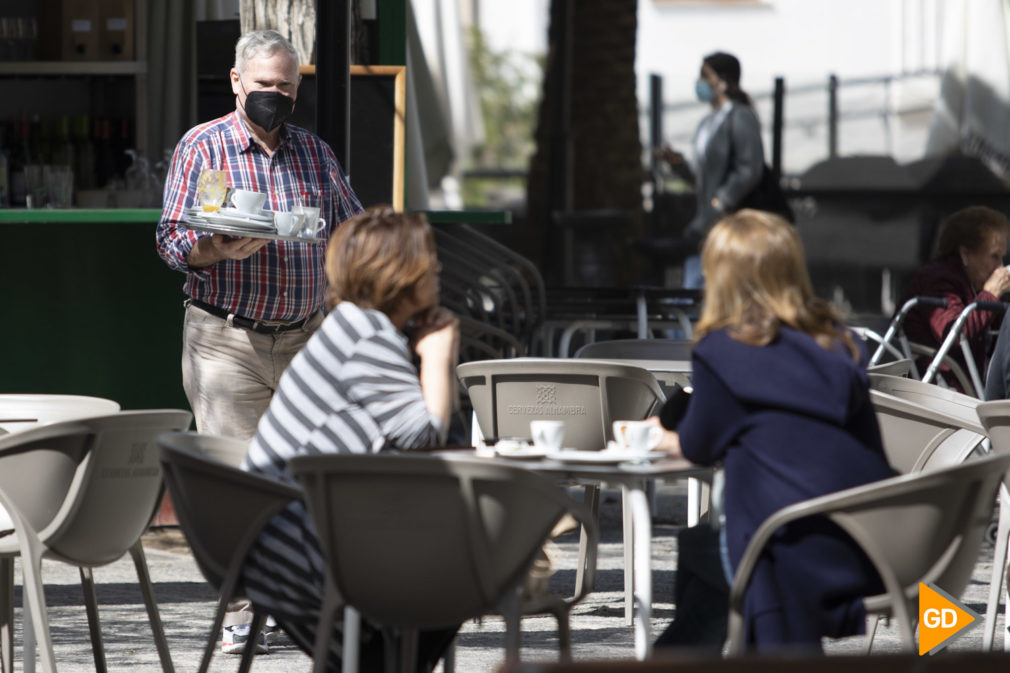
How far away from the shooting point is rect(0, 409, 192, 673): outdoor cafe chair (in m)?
3.52

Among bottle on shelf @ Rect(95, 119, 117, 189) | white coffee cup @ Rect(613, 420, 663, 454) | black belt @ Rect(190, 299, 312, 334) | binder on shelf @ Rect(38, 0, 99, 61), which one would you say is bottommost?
white coffee cup @ Rect(613, 420, 663, 454)

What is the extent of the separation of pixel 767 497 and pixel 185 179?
7.49ft

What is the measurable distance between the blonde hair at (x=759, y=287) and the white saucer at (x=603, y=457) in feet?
1.09

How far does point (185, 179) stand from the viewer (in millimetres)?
4605

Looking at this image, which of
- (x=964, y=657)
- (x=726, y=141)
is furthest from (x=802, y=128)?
(x=964, y=657)

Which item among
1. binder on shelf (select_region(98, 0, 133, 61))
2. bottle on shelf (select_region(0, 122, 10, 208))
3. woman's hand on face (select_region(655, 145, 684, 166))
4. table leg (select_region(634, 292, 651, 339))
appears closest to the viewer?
table leg (select_region(634, 292, 651, 339))

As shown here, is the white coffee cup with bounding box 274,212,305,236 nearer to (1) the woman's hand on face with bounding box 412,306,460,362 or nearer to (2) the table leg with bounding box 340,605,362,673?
(1) the woman's hand on face with bounding box 412,306,460,362

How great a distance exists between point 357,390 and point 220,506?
1.24ft

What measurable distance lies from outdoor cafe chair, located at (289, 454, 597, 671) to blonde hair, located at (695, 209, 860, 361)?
21.2 inches

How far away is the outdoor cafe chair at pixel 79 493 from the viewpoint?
3521 millimetres

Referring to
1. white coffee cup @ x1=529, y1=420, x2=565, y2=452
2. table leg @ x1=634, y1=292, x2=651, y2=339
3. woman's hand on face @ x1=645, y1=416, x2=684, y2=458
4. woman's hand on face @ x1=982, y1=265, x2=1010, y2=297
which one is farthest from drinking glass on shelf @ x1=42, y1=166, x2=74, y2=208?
woman's hand on face @ x1=645, y1=416, x2=684, y2=458

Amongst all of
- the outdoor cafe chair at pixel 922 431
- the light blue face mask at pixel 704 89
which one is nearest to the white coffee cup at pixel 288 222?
the outdoor cafe chair at pixel 922 431

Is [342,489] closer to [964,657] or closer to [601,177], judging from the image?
[964,657]

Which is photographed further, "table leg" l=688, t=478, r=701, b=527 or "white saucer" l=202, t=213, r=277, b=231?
"table leg" l=688, t=478, r=701, b=527
